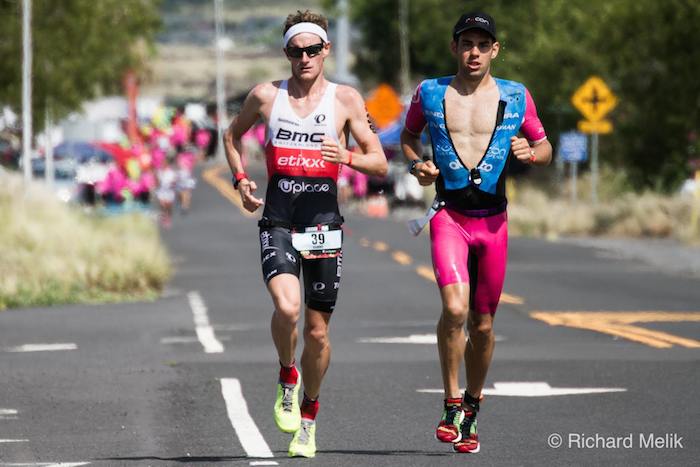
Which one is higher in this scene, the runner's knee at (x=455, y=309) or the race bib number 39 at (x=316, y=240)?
the race bib number 39 at (x=316, y=240)

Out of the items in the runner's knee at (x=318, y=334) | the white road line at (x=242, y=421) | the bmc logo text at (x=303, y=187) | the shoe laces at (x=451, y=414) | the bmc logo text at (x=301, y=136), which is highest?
the bmc logo text at (x=301, y=136)

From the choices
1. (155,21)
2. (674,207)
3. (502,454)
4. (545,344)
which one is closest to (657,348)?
(545,344)

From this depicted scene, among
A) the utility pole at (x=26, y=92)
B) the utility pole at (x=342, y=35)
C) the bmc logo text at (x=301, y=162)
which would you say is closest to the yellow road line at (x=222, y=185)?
the utility pole at (x=342, y=35)

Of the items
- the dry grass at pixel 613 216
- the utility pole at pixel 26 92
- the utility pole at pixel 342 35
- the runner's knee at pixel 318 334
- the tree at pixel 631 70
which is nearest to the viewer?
the runner's knee at pixel 318 334

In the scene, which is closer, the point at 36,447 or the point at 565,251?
the point at 36,447

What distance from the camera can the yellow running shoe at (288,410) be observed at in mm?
9031

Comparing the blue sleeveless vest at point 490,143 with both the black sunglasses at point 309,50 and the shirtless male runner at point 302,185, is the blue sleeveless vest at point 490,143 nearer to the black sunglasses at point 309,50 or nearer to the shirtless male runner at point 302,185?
the shirtless male runner at point 302,185

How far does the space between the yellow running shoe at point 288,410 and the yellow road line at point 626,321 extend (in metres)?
6.55

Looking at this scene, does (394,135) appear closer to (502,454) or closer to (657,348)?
(657,348)

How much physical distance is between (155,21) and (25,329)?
34804mm

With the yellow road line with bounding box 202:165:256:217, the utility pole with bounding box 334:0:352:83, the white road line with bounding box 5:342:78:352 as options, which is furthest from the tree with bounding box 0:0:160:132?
the utility pole with bounding box 334:0:352:83

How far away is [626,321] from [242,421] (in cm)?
808

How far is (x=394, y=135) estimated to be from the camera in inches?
2183

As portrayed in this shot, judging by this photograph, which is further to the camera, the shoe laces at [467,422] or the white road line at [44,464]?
the shoe laces at [467,422]
